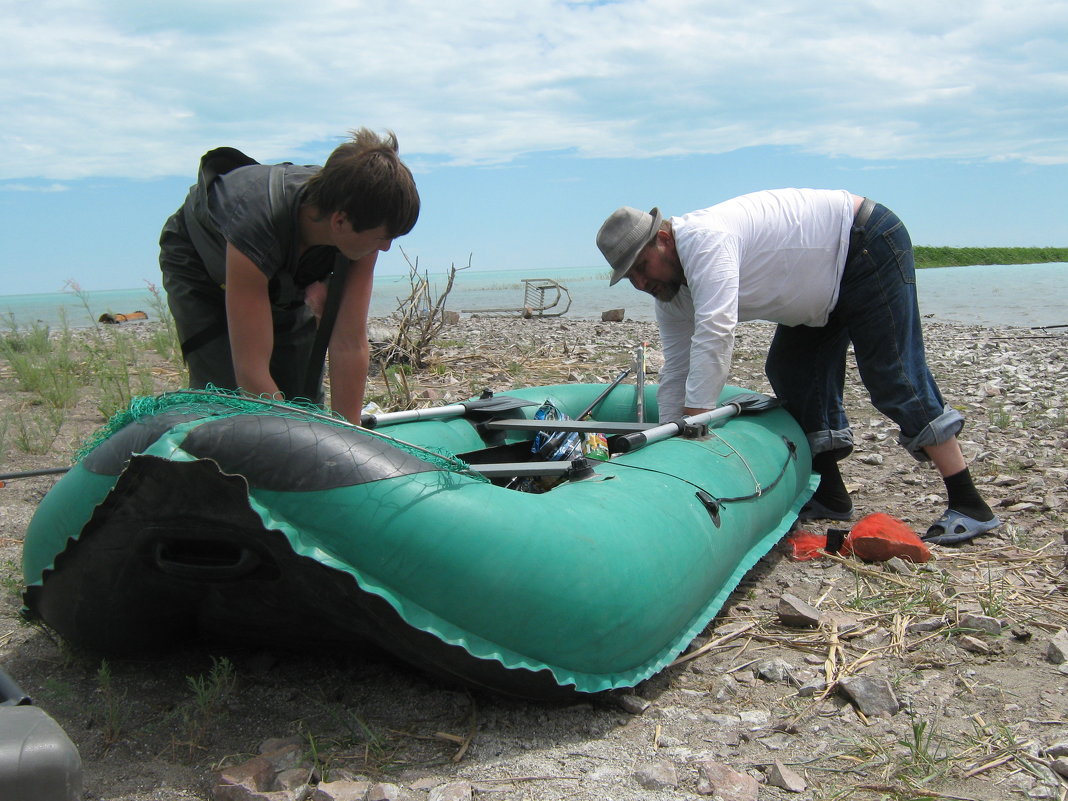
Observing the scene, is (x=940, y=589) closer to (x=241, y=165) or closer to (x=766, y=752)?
(x=766, y=752)

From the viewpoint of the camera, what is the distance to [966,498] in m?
3.71

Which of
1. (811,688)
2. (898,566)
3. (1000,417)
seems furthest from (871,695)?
(1000,417)

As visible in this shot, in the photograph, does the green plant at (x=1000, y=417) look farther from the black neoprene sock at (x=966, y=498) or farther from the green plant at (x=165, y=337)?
the green plant at (x=165, y=337)

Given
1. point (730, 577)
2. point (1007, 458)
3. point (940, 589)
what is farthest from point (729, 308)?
point (1007, 458)

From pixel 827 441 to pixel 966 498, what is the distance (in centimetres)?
64

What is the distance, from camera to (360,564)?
201 cm

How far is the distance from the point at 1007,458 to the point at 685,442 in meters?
2.66

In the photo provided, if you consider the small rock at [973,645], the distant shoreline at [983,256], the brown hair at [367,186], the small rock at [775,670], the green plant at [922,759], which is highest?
the distant shoreline at [983,256]

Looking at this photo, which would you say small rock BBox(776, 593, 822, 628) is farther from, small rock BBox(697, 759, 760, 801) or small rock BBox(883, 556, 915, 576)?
small rock BBox(697, 759, 760, 801)

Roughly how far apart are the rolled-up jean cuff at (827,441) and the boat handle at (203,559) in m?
2.81

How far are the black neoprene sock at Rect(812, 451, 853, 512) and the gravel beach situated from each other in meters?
0.66

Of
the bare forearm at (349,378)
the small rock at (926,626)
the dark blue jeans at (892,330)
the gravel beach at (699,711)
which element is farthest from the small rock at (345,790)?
the dark blue jeans at (892,330)

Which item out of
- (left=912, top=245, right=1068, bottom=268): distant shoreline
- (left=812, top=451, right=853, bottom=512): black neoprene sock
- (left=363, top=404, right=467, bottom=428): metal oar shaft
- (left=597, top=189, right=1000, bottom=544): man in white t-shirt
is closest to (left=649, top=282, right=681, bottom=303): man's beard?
(left=597, top=189, right=1000, bottom=544): man in white t-shirt

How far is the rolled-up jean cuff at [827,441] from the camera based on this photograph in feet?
13.5
